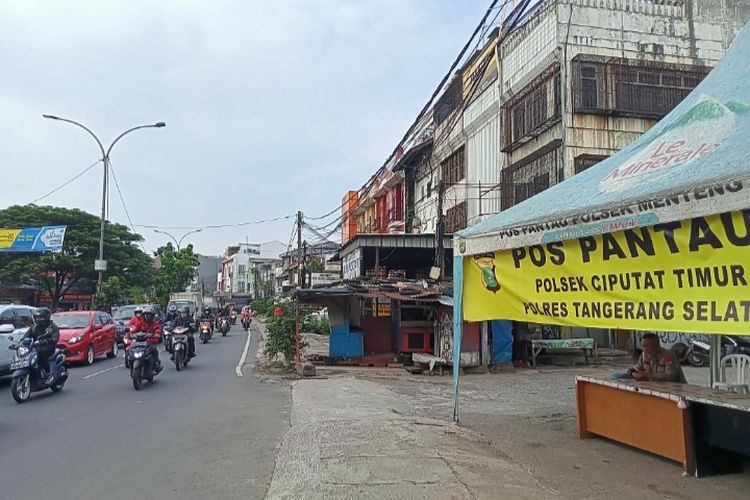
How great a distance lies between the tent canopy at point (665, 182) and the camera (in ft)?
15.4

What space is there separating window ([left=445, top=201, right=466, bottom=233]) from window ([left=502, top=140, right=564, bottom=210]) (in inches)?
107

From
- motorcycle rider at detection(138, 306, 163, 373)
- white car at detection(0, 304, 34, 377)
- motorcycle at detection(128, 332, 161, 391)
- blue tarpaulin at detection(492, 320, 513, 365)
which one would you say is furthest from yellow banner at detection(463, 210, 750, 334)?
white car at detection(0, 304, 34, 377)

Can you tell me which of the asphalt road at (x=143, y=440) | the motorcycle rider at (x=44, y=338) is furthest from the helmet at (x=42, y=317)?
the asphalt road at (x=143, y=440)

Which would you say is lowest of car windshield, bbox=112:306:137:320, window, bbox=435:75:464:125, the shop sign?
car windshield, bbox=112:306:137:320

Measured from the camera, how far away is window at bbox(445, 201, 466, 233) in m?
21.9

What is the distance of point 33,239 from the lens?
1291 inches

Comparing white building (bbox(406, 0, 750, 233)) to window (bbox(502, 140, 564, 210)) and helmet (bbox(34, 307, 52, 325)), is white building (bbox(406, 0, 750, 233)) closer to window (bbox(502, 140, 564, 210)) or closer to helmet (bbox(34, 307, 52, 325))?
window (bbox(502, 140, 564, 210))

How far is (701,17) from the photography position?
1875 centimetres

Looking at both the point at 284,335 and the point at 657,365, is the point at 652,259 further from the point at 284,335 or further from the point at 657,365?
the point at 284,335

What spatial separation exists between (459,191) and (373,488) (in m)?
18.3

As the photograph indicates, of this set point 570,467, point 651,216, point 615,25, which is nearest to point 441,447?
point 570,467

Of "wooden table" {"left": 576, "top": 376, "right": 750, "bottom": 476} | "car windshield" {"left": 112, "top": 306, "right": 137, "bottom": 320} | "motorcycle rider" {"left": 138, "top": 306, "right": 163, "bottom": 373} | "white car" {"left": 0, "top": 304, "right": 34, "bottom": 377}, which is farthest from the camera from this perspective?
"car windshield" {"left": 112, "top": 306, "right": 137, "bottom": 320}

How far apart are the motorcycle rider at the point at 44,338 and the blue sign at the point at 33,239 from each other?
23.7 m

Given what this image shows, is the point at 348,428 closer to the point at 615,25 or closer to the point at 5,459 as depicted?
the point at 5,459
